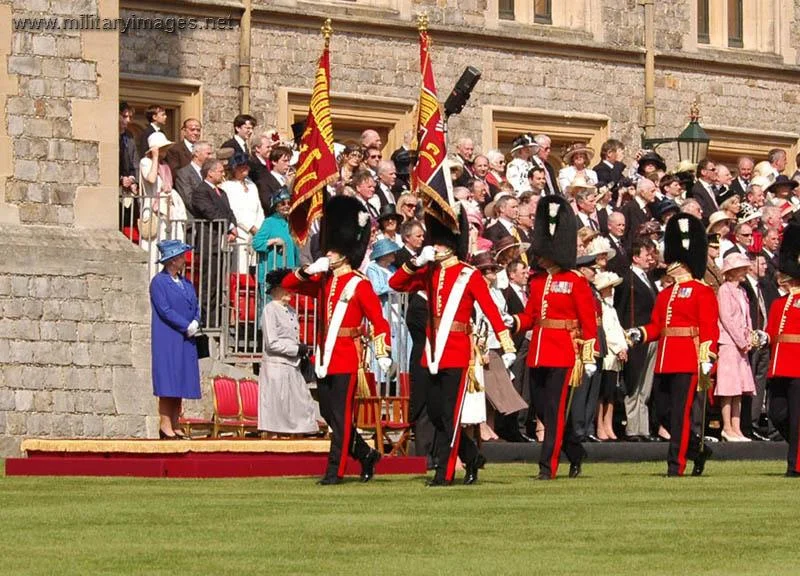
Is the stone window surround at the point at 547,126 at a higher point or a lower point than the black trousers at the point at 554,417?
higher

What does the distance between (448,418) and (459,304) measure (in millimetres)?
765

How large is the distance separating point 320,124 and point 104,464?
2.87 m

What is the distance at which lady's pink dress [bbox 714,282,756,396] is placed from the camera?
2153 cm

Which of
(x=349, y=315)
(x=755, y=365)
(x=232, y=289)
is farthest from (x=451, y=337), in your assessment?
(x=755, y=365)

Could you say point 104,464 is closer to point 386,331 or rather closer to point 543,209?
point 386,331

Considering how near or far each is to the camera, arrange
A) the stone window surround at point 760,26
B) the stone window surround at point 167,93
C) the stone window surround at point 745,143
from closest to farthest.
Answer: the stone window surround at point 167,93 < the stone window surround at point 745,143 < the stone window surround at point 760,26

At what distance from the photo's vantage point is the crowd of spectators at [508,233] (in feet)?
67.5

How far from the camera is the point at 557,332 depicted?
16.8 m

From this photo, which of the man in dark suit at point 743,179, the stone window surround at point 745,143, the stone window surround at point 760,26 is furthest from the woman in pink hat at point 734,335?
the stone window surround at point 760,26

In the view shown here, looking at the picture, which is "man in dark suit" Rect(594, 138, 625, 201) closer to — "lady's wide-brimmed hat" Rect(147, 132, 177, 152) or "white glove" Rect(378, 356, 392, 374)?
"lady's wide-brimmed hat" Rect(147, 132, 177, 152)

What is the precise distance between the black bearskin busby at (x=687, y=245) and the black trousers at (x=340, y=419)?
10.0 ft

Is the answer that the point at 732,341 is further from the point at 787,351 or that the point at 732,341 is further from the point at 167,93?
the point at 167,93

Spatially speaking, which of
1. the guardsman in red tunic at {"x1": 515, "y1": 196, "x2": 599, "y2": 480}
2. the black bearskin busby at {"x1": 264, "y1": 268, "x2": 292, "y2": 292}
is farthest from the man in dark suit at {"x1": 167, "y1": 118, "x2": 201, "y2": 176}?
the guardsman in red tunic at {"x1": 515, "y1": 196, "x2": 599, "y2": 480}

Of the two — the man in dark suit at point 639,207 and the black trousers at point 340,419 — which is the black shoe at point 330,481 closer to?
the black trousers at point 340,419
